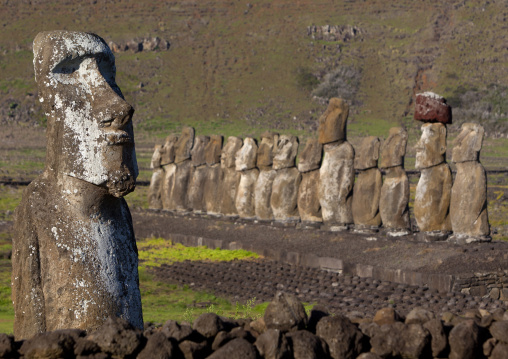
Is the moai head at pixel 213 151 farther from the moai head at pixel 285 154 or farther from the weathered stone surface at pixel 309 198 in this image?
the weathered stone surface at pixel 309 198

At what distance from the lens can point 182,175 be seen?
69.5 ft

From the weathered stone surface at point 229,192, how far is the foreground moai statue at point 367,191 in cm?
438

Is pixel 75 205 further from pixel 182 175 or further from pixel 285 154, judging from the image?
pixel 182 175

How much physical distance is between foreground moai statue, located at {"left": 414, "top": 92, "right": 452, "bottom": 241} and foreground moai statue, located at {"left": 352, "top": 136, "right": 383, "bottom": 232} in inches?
43.3

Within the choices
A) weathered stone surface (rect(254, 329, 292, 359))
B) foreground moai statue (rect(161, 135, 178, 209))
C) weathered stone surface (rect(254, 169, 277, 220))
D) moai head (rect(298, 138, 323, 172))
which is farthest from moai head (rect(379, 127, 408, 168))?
weathered stone surface (rect(254, 329, 292, 359))

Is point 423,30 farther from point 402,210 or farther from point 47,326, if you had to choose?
point 47,326

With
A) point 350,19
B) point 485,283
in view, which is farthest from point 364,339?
point 350,19

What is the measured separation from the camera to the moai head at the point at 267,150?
1828 centimetres

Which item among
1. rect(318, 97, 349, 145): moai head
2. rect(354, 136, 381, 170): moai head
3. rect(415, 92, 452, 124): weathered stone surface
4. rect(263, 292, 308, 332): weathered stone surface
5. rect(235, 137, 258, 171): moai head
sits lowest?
rect(235, 137, 258, 171): moai head

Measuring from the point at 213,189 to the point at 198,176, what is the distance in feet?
2.63

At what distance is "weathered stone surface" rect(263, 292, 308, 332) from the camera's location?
166 inches

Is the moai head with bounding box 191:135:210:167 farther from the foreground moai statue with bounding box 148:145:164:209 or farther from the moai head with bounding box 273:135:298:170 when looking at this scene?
the moai head with bounding box 273:135:298:170

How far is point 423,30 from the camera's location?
75312mm

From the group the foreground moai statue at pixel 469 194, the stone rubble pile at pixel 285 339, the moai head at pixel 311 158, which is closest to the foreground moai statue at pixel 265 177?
the moai head at pixel 311 158
